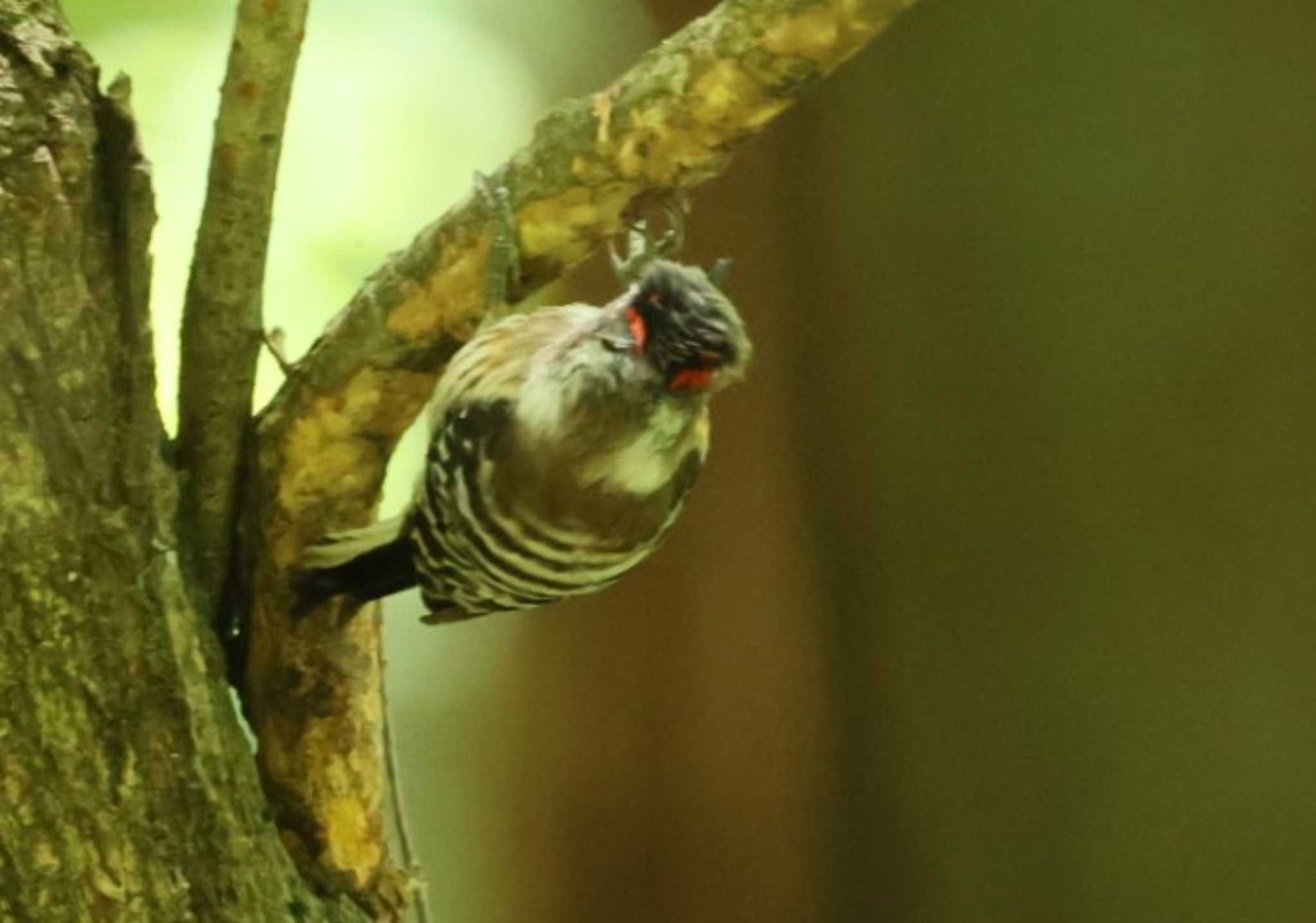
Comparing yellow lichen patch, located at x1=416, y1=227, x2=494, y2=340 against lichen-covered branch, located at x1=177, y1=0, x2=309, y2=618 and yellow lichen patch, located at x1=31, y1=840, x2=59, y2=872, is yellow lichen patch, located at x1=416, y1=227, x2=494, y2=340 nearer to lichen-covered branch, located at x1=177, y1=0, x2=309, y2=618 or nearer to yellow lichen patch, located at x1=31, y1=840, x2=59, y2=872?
lichen-covered branch, located at x1=177, y1=0, x2=309, y2=618

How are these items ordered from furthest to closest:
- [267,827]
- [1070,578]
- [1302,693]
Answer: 1. [1070,578]
2. [1302,693]
3. [267,827]

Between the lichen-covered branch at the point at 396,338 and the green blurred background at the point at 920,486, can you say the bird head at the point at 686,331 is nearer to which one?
the lichen-covered branch at the point at 396,338

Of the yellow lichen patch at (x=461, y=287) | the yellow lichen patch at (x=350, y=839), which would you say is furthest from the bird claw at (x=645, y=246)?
the yellow lichen patch at (x=350, y=839)

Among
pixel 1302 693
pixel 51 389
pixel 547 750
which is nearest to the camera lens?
pixel 51 389

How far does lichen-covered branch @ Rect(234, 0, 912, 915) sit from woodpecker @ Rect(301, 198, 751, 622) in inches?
1.5

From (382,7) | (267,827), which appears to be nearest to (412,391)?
(267,827)

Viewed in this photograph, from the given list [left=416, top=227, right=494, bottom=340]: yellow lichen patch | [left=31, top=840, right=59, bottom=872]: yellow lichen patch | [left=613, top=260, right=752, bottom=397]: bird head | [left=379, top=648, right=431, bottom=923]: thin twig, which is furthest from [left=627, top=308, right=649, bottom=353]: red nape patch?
[left=31, top=840, right=59, bottom=872]: yellow lichen patch

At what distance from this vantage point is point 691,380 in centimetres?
116

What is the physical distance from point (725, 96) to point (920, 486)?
4.46ft

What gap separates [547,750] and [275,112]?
1499mm

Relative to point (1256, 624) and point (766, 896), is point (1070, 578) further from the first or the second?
point (766, 896)

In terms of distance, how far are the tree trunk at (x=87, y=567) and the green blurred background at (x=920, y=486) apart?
69cm

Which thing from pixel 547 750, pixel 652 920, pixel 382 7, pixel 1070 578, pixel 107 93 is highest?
pixel 382 7

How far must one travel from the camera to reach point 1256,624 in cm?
193
